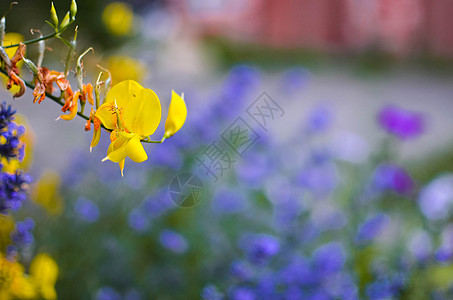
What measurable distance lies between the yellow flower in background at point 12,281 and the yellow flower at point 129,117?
0.32m

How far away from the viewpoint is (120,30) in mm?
1484

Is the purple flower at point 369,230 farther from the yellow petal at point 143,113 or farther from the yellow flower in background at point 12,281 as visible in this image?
the yellow petal at point 143,113

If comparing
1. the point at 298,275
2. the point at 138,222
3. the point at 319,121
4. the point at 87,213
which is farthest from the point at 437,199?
the point at 87,213

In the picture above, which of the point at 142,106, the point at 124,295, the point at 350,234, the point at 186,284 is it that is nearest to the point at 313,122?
the point at 350,234

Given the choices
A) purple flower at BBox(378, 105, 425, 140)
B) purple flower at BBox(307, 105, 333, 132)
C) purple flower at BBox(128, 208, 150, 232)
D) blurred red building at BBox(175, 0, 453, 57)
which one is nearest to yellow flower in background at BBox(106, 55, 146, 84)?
purple flower at BBox(128, 208, 150, 232)

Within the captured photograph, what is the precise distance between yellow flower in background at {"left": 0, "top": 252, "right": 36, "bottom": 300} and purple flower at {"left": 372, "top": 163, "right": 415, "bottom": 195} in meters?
1.03

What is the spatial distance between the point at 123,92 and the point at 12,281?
0.37m

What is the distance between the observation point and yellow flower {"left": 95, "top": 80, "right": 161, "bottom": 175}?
0.50 m

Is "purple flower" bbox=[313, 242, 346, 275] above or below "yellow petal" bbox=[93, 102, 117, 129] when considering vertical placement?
below

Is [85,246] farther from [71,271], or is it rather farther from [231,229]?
[231,229]

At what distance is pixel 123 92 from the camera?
1.69 feet

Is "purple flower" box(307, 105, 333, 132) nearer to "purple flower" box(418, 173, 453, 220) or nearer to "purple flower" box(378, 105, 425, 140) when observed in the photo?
"purple flower" box(378, 105, 425, 140)

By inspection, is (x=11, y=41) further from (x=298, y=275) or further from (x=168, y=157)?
(x=168, y=157)

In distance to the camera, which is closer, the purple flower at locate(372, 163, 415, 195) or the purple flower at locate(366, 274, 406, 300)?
the purple flower at locate(366, 274, 406, 300)
